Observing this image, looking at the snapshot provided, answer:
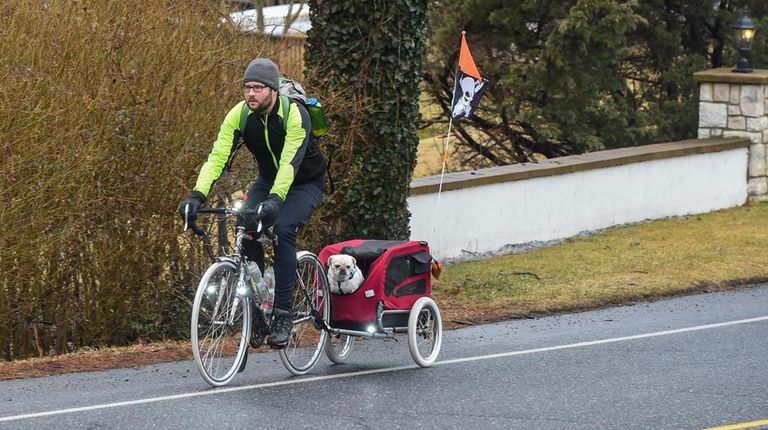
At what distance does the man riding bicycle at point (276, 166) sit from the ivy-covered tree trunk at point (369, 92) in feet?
12.3

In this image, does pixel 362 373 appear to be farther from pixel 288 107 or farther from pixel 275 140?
pixel 288 107

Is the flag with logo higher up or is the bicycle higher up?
the flag with logo

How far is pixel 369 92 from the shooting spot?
12.6 m

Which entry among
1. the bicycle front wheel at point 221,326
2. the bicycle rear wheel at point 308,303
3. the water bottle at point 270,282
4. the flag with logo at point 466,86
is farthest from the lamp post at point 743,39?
the bicycle front wheel at point 221,326

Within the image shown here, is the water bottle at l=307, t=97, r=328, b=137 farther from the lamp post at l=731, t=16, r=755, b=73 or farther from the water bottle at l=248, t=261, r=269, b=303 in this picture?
the lamp post at l=731, t=16, r=755, b=73

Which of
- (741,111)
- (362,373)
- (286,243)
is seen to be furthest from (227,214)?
(741,111)

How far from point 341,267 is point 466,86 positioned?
13.7ft

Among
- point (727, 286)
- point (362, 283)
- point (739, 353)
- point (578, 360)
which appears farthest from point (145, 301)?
point (727, 286)

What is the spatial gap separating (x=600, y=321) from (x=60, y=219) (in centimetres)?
459

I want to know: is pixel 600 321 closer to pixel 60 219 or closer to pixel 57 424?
pixel 60 219

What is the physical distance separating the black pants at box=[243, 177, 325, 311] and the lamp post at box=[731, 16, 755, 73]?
12.8 meters

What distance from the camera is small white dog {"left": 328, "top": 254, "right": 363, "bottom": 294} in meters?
A: 9.09

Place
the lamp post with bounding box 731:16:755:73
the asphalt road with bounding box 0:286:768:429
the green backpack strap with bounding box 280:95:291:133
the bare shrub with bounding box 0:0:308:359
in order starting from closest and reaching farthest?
the asphalt road with bounding box 0:286:768:429 → the green backpack strap with bounding box 280:95:291:133 → the bare shrub with bounding box 0:0:308:359 → the lamp post with bounding box 731:16:755:73

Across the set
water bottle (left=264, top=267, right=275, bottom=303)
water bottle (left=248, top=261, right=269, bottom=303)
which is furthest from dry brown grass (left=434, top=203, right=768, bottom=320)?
water bottle (left=248, top=261, right=269, bottom=303)
